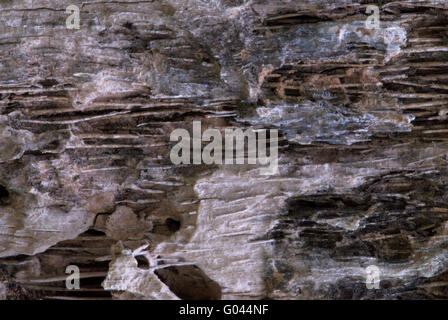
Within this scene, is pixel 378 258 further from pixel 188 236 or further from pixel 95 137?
pixel 95 137

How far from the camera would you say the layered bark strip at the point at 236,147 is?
2.08 m

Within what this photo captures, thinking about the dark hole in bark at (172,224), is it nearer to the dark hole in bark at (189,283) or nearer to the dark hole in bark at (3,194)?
the dark hole in bark at (189,283)

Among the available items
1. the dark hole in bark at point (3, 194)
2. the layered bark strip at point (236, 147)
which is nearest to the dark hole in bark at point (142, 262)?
the layered bark strip at point (236, 147)

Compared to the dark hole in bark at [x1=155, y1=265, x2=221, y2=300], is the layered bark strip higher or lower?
higher

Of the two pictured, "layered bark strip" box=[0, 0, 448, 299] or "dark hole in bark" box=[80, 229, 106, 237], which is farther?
"dark hole in bark" box=[80, 229, 106, 237]

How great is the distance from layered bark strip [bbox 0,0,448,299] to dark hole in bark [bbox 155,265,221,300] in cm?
3

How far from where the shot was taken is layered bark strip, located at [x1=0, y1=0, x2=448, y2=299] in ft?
6.82

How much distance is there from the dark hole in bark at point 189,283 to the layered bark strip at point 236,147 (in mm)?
34

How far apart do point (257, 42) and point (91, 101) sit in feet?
2.91

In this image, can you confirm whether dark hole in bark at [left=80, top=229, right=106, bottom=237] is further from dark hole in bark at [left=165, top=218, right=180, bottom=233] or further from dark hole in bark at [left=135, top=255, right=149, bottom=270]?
dark hole in bark at [left=165, top=218, right=180, bottom=233]

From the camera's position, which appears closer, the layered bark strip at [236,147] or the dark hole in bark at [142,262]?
the layered bark strip at [236,147]

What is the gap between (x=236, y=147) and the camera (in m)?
2.14

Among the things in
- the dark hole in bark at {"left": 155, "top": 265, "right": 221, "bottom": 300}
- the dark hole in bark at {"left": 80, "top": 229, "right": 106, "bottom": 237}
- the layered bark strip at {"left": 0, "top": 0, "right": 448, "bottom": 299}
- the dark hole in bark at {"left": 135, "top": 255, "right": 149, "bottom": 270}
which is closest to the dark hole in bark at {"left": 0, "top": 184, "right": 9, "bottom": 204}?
→ the layered bark strip at {"left": 0, "top": 0, "right": 448, "bottom": 299}

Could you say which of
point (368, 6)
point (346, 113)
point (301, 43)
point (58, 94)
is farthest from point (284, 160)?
point (58, 94)
